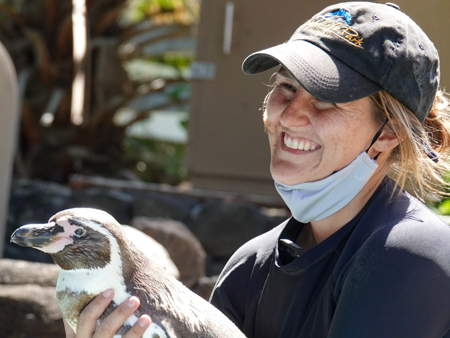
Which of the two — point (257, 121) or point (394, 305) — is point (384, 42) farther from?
point (257, 121)

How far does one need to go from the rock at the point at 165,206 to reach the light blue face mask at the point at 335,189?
11.0 feet

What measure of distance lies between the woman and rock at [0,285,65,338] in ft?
4.98

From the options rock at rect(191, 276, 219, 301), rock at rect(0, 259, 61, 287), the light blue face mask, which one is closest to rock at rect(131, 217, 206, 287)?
rock at rect(191, 276, 219, 301)

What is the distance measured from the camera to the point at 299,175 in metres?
1.77

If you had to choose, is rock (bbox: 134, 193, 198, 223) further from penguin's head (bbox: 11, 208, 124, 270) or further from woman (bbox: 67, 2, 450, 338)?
penguin's head (bbox: 11, 208, 124, 270)

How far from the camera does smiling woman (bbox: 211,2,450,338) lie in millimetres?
1487

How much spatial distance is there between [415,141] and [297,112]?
1.08ft

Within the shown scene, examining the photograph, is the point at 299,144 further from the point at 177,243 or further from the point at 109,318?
the point at 177,243

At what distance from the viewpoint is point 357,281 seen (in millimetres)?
1511

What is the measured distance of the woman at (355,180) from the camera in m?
1.48

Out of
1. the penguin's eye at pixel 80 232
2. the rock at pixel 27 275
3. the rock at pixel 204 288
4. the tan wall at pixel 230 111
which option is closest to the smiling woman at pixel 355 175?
the penguin's eye at pixel 80 232

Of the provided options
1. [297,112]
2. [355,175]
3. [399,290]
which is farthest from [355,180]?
[399,290]

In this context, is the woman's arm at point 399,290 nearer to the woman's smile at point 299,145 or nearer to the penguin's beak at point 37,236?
the woman's smile at point 299,145

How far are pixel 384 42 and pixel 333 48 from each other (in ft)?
0.46
